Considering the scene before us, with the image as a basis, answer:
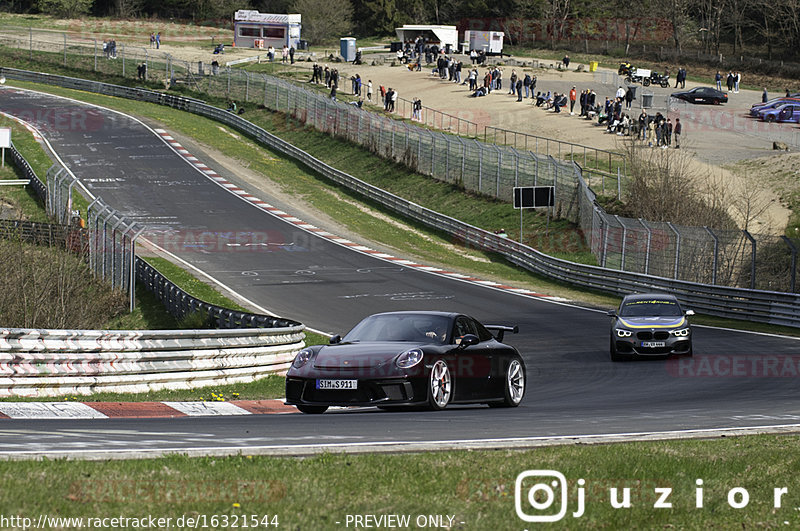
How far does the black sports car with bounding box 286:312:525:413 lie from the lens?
36.7 ft

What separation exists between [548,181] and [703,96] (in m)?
36.4

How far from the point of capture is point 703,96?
75312 mm

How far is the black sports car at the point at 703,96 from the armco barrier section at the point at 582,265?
32.0 meters

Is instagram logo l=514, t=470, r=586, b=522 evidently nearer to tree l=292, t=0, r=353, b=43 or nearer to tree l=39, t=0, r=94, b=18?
tree l=292, t=0, r=353, b=43

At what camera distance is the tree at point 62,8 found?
121m

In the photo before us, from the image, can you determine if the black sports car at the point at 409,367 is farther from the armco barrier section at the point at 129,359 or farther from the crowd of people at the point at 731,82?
the crowd of people at the point at 731,82

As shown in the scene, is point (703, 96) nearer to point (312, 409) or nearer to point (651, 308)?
point (651, 308)

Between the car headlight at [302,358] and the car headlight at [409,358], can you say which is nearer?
the car headlight at [409,358]

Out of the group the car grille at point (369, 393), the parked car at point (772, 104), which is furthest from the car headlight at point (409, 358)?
the parked car at point (772, 104)

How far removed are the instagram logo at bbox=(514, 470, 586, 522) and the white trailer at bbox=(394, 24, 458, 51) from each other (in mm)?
100532

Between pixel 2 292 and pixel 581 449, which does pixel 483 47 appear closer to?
pixel 2 292

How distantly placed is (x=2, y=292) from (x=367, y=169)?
107 feet

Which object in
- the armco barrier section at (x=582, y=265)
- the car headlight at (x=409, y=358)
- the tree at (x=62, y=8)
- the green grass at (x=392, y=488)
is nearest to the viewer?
the green grass at (x=392, y=488)

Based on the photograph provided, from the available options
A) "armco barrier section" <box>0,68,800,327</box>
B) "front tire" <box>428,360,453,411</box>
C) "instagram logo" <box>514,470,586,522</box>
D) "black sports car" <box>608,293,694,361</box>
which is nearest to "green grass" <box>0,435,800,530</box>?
"instagram logo" <box>514,470,586,522</box>
